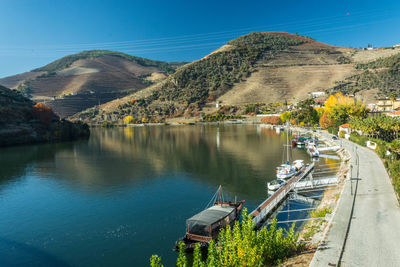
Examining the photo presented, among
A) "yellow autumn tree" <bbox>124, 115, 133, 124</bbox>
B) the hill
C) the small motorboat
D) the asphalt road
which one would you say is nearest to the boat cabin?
the asphalt road

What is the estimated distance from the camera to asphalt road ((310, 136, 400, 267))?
12680mm

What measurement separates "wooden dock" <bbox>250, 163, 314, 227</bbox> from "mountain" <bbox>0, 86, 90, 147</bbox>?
84.2 meters

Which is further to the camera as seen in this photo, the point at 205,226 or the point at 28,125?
the point at 28,125

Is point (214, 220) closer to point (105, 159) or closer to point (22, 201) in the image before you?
point (22, 201)

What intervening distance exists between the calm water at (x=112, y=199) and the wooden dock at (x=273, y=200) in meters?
1.82

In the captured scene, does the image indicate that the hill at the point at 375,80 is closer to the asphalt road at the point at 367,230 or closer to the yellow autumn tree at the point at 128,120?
the yellow autumn tree at the point at 128,120

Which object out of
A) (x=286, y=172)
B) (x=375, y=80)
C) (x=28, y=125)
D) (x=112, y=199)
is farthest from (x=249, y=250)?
(x=375, y=80)

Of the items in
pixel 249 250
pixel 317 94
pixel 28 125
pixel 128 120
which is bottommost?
pixel 249 250

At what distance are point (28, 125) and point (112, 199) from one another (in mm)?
75134

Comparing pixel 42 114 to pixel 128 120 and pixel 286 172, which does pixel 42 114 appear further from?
pixel 286 172

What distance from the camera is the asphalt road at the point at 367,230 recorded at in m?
12.7

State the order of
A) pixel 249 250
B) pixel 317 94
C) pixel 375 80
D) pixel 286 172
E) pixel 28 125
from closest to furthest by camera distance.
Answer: pixel 249 250
pixel 286 172
pixel 28 125
pixel 375 80
pixel 317 94

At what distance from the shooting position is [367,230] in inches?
619

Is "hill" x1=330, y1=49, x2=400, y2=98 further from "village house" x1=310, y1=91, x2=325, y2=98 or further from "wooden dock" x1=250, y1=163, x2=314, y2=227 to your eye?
"wooden dock" x1=250, y1=163, x2=314, y2=227
